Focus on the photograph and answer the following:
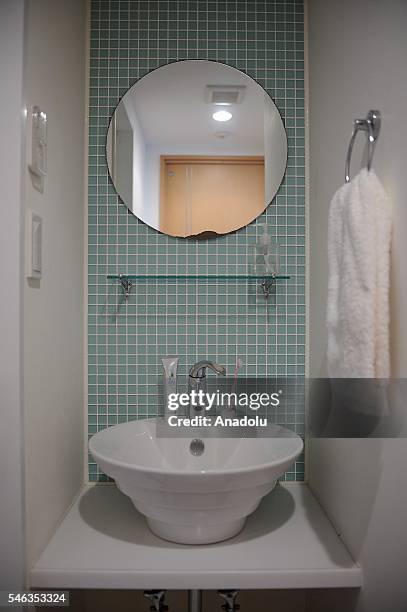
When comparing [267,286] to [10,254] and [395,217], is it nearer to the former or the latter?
[395,217]

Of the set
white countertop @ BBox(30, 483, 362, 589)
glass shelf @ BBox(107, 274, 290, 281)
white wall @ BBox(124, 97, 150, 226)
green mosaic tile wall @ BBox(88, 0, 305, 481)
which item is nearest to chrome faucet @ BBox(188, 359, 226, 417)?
green mosaic tile wall @ BBox(88, 0, 305, 481)

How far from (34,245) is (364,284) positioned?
2.34 ft

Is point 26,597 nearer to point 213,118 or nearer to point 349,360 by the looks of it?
point 349,360

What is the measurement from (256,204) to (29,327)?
0.82m

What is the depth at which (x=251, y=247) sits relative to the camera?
59.1 inches

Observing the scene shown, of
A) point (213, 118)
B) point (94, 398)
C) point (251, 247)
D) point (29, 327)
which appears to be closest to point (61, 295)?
point (29, 327)

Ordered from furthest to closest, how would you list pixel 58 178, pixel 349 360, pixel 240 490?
pixel 58 178 → pixel 240 490 → pixel 349 360

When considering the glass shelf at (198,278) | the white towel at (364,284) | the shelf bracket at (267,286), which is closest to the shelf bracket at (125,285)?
the glass shelf at (198,278)

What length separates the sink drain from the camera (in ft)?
4.43

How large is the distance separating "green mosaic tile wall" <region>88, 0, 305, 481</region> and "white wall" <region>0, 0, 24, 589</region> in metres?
0.53

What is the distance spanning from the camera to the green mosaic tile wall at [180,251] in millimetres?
1501

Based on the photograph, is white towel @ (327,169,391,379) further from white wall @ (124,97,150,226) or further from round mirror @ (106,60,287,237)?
white wall @ (124,97,150,226)

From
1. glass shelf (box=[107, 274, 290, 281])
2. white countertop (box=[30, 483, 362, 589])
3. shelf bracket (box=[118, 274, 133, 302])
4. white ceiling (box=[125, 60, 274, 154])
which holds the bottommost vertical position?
white countertop (box=[30, 483, 362, 589])

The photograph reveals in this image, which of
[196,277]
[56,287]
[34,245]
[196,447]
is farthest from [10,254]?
[196,447]
